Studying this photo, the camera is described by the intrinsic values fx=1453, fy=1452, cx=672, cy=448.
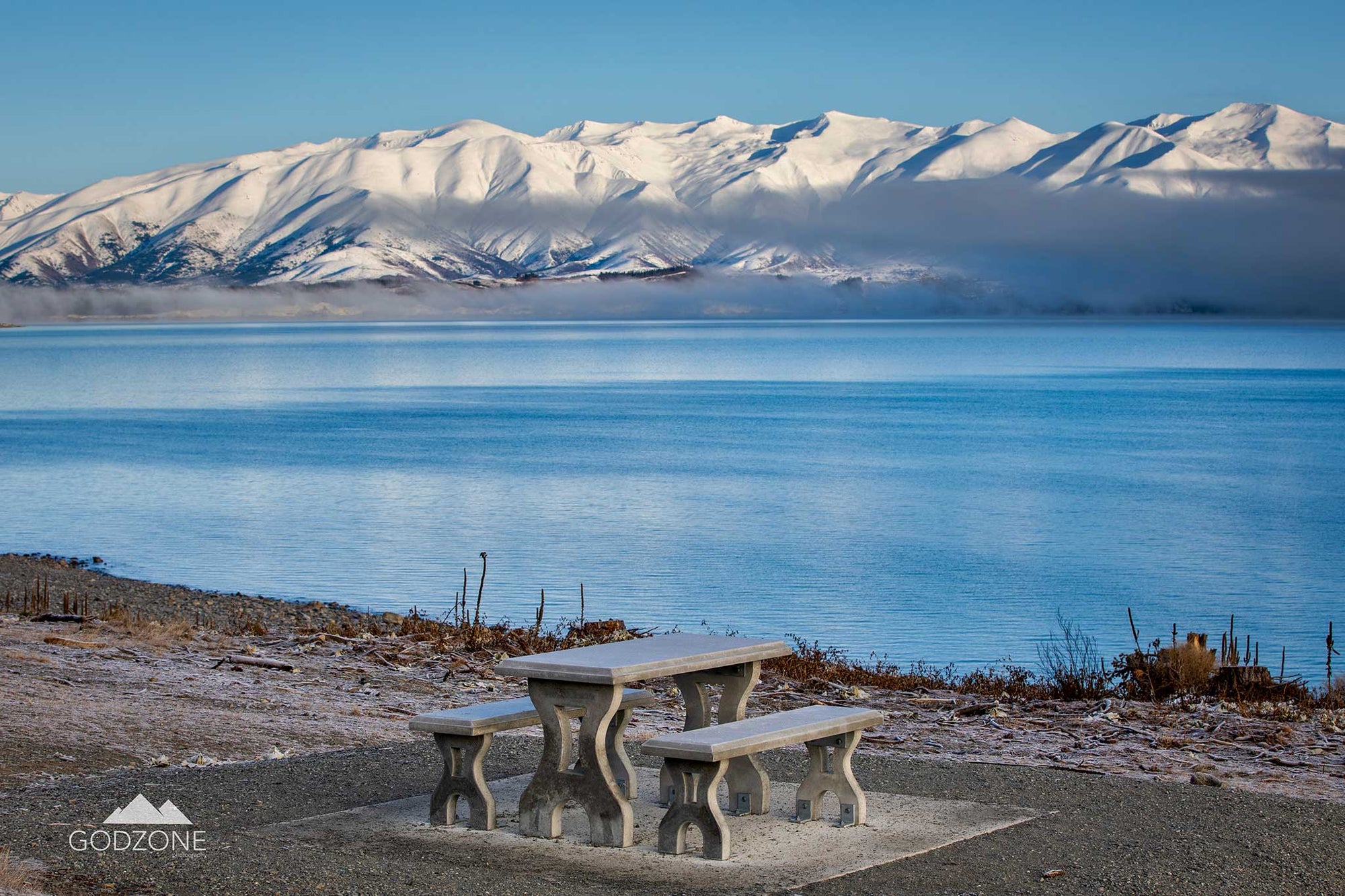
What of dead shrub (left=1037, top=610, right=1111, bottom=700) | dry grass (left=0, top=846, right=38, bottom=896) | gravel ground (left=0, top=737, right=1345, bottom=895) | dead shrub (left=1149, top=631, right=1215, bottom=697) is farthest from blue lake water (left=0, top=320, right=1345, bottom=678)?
dry grass (left=0, top=846, right=38, bottom=896)

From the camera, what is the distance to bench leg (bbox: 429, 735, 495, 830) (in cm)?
653

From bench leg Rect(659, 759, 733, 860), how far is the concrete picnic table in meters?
0.22

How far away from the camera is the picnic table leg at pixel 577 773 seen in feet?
20.4

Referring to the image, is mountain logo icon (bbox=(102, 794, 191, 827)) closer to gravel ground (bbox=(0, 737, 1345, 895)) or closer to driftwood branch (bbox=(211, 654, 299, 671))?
gravel ground (bbox=(0, 737, 1345, 895))

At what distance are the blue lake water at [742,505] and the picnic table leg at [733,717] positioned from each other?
38.2 ft

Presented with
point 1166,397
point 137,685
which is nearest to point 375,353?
point 1166,397

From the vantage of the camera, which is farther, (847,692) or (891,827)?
(847,692)

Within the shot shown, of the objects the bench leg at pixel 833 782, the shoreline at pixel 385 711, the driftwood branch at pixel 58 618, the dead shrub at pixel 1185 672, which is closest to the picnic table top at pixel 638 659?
the bench leg at pixel 833 782

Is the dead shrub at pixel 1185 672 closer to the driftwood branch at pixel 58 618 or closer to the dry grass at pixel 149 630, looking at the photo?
the dry grass at pixel 149 630

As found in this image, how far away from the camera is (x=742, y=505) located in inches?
1438

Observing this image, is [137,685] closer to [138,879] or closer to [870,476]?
[138,879]

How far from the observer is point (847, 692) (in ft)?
Result: 36.3

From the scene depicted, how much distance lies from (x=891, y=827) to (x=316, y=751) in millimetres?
3456

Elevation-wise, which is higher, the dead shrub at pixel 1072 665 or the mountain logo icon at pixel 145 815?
the mountain logo icon at pixel 145 815
